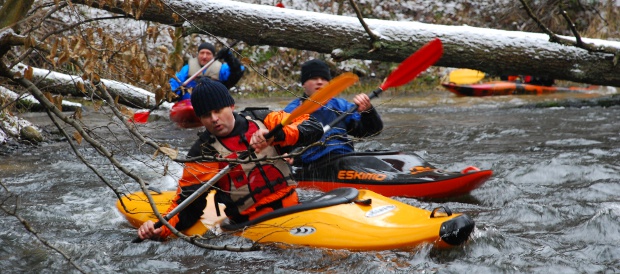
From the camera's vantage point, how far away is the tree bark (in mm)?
5926

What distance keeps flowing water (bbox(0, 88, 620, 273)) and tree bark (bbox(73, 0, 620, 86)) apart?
2.47 ft

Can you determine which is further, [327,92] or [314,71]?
[314,71]

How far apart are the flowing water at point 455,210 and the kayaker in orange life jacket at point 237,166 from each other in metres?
0.21

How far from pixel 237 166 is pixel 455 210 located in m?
1.96

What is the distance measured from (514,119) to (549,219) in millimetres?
5444

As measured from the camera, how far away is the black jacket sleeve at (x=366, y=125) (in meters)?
5.92

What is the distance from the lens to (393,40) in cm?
613

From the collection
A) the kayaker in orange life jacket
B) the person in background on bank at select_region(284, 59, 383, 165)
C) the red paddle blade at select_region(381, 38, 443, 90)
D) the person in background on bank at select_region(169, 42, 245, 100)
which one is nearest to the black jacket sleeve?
the person in background on bank at select_region(284, 59, 383, 165)

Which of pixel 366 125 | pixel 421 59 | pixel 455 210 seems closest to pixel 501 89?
pixel 366 125

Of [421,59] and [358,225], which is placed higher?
[421,59]

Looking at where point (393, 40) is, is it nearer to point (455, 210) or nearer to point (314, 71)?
point (314, 71)

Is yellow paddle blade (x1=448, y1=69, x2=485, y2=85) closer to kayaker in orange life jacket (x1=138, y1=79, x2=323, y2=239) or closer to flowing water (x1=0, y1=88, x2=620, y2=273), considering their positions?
flowing water (x1=0, y1=88, x2=620, y2=273)

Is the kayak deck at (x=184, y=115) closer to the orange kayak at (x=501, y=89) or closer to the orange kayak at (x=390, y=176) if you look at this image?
the orange kayak at (x=390, y=176)

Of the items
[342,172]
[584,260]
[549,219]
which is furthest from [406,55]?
[584,260]
